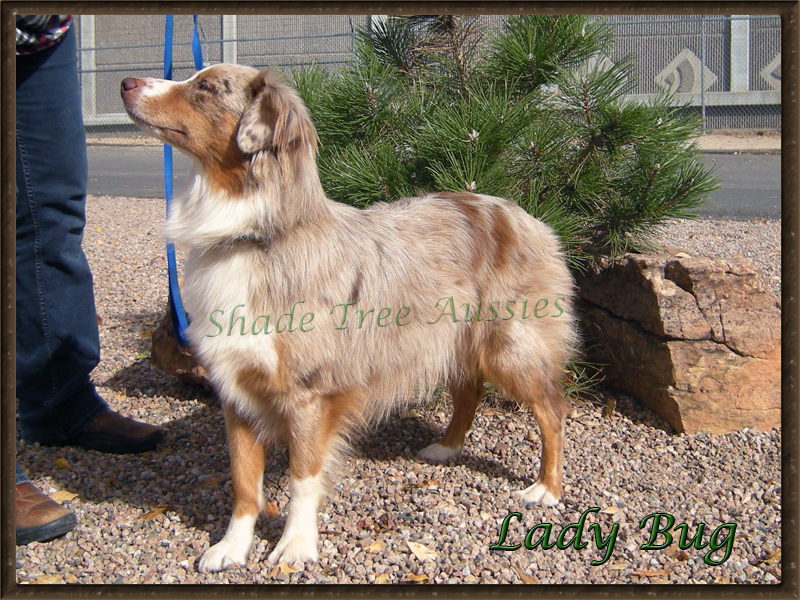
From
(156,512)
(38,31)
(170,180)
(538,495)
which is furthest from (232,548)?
(38,31)

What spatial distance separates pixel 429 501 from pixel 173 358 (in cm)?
188

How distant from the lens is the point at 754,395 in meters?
3.76

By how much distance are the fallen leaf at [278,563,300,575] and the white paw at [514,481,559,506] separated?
111cm

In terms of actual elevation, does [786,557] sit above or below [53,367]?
below

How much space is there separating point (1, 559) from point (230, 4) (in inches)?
87.5

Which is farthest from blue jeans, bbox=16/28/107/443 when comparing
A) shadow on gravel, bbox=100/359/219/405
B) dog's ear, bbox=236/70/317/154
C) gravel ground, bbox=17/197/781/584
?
dog's ear, bbox=236/70/317/154

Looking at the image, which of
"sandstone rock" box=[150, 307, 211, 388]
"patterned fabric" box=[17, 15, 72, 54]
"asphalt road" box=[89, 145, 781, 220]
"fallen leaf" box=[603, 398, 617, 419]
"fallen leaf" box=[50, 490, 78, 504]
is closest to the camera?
"patterned fabric" box=[17, 15, 72, 54]

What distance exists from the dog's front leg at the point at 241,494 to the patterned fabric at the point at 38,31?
1680mm

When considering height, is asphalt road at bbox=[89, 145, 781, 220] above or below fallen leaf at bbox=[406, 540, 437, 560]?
above

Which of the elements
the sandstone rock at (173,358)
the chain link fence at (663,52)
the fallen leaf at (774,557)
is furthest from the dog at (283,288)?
the chain link fence at (663,52)

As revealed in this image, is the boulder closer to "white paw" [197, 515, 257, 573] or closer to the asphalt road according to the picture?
"white paw" [197, 515, 257, 573]

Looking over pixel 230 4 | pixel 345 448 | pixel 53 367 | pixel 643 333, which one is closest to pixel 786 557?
pixel 643 333

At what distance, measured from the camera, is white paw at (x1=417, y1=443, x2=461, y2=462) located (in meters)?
3.71

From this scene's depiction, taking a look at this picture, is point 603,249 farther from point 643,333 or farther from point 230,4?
point 230,4
